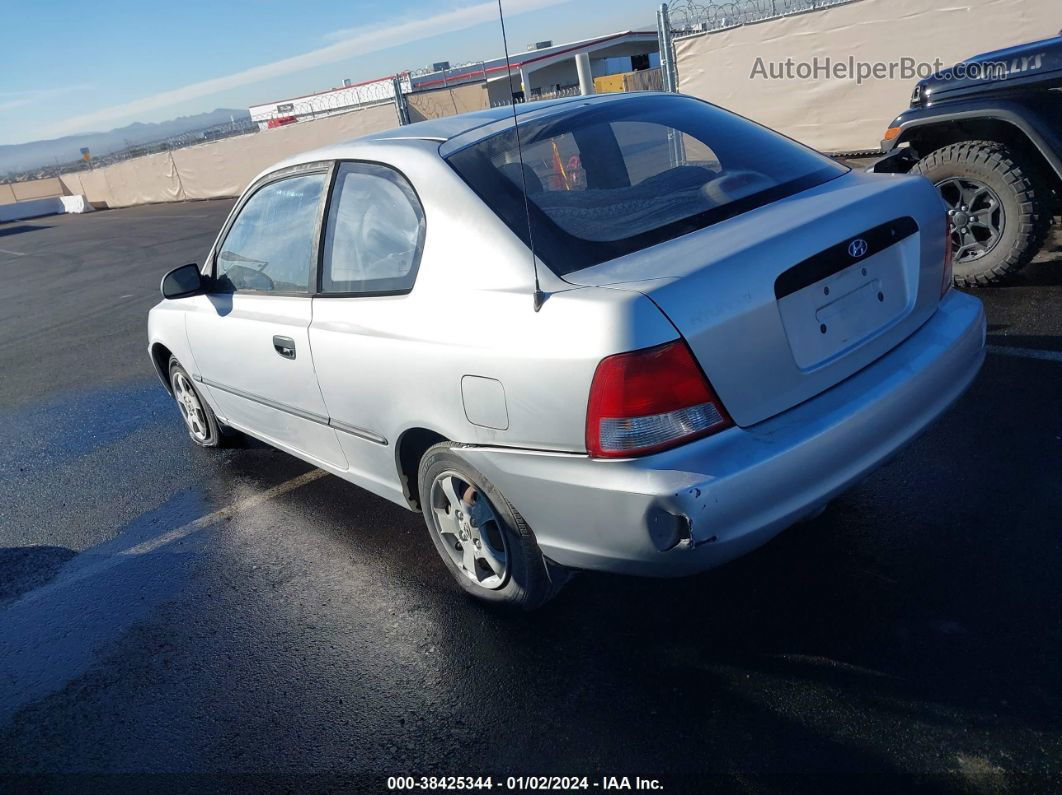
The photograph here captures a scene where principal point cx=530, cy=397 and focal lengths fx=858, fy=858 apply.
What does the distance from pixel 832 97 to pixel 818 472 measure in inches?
403

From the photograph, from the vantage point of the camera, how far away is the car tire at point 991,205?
201 inches

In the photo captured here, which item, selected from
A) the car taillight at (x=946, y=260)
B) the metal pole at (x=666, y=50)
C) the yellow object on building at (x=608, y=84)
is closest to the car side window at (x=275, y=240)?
the car taillight at (x=946, y=260)

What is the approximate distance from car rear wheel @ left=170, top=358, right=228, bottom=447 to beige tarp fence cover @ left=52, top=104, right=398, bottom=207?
570 inches

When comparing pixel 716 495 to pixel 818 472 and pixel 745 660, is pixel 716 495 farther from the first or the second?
pixel 745 660

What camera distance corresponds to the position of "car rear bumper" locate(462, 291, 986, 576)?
2.29 metres

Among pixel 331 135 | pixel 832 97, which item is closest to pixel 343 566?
pixel 832 97

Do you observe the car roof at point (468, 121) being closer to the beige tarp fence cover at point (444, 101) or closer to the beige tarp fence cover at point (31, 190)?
the beige tarp fence cover at point (444, 101)

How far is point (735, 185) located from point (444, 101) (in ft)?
60.4

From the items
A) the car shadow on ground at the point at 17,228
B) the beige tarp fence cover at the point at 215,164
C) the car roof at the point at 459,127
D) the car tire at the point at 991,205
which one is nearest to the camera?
the car roof at the point at 459,127

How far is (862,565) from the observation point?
3.04 m

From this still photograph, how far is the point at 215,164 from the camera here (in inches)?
1112

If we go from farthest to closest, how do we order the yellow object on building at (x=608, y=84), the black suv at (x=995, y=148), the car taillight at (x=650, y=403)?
the yellow object on building at (x=608, y=84), the black suv at (x=995, y=148), the car taillight at (x=650, y=403)

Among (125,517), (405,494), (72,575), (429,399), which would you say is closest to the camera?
(429,399)

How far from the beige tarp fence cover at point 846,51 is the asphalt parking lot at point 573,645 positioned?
21.2 ft
